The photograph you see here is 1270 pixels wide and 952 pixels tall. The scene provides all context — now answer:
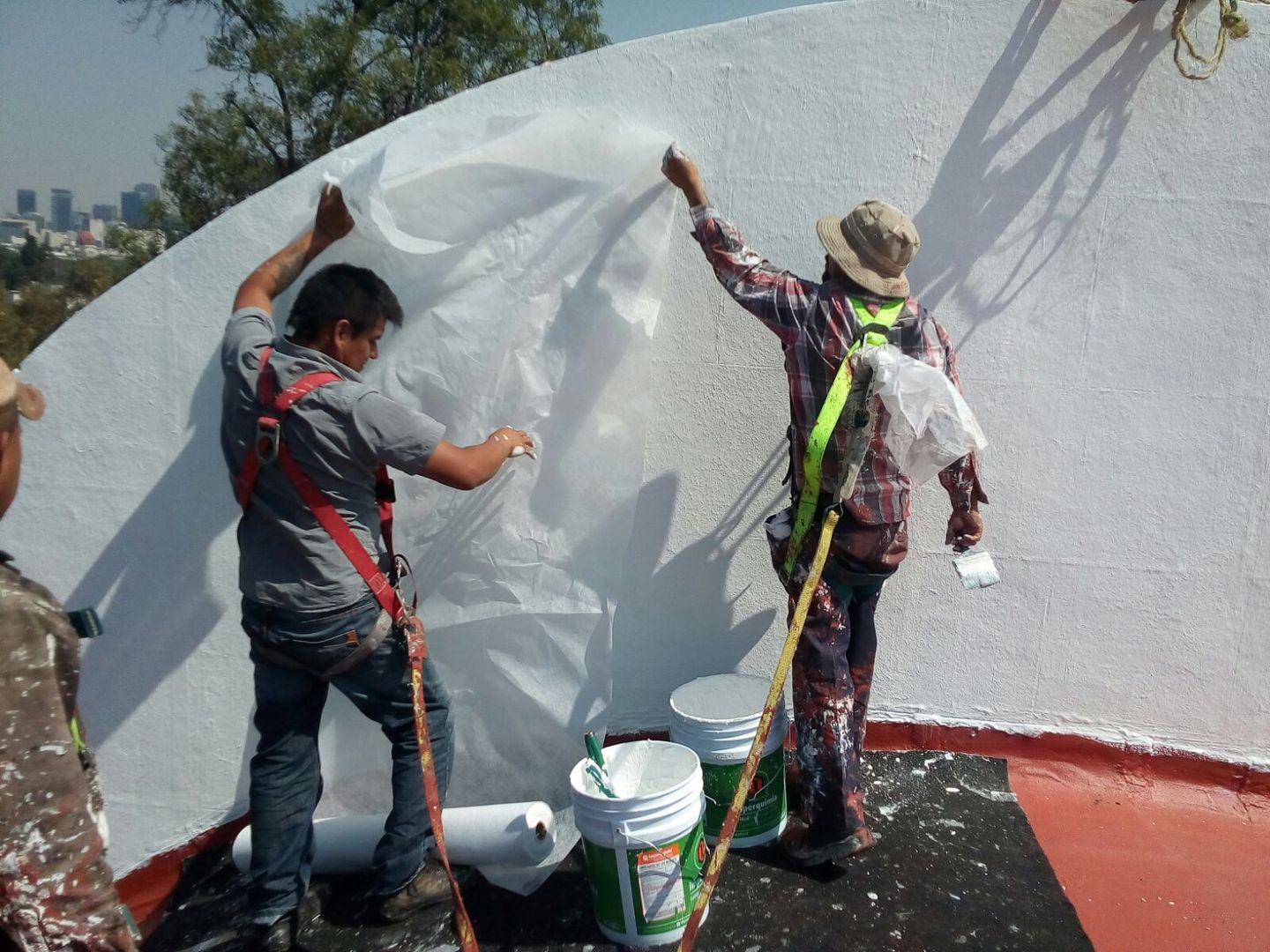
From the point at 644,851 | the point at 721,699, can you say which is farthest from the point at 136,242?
the point at 644,851

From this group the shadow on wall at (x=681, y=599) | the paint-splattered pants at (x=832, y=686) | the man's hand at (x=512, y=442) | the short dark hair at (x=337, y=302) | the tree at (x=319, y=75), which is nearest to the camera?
the short dark hair at (x=337, y=302)

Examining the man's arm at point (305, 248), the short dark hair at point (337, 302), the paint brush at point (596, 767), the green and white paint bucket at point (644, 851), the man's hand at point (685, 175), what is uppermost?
the man's hand at point (685, 175)

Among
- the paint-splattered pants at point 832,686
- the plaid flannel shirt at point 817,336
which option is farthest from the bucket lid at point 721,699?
the plaid flannel shirt at point 817,336

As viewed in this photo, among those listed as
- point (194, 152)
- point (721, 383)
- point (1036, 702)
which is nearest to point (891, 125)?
point (721, 383)

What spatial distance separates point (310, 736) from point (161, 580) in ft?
2.63

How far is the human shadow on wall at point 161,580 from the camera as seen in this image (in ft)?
8.76

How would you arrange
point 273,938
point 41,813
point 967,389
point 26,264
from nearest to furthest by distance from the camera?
point 41,813 → point 273,938 → point 967,389 → point 26,264

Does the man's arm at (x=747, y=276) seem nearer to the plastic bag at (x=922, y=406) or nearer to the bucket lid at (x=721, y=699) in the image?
the plastic bag at (x=922, y=406)

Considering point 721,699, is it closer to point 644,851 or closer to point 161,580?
point 644,851

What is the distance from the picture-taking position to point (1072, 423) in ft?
9.14

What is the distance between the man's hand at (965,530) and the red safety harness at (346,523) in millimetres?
1506

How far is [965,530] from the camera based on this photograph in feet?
8.51

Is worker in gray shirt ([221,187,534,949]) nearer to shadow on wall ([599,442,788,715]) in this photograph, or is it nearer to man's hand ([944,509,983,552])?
shadow on wall ([599,442,788,715])

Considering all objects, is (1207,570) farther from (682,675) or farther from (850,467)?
(682,675)
